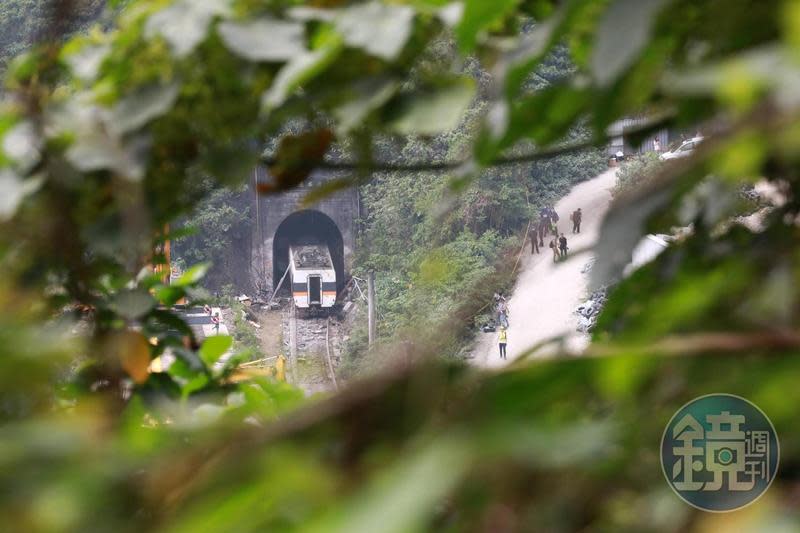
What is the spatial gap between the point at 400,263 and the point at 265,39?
0.12m

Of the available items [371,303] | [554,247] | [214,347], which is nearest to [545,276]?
[554,247]

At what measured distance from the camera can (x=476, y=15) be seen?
27 centimetres

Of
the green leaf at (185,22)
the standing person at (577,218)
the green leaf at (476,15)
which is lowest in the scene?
the standing person at (577,218)

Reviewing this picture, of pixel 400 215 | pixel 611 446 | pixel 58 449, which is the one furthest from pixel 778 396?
pixel 400 215

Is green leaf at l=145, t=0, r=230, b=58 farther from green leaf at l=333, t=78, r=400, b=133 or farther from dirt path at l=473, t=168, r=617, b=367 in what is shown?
dirt path at l=473, t=168, r=617, b=367

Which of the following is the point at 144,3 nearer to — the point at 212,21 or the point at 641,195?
the point at 212,21

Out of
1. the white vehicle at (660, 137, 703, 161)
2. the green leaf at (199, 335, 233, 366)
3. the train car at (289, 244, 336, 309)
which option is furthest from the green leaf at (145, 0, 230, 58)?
the train car at (289, 244, 336, 309)

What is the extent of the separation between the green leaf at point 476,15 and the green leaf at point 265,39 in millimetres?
111

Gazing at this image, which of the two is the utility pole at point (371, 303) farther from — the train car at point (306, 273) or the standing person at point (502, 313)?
the train car at point (306, 273)

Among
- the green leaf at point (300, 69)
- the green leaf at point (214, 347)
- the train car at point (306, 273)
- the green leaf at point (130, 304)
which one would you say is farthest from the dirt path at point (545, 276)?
the train car at point (306, 273)

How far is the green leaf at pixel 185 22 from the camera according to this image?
393 millimetres

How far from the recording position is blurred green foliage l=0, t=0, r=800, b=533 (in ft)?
0.68

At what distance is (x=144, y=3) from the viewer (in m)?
0.44

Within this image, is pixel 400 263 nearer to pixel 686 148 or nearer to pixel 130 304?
pixel 686 148
